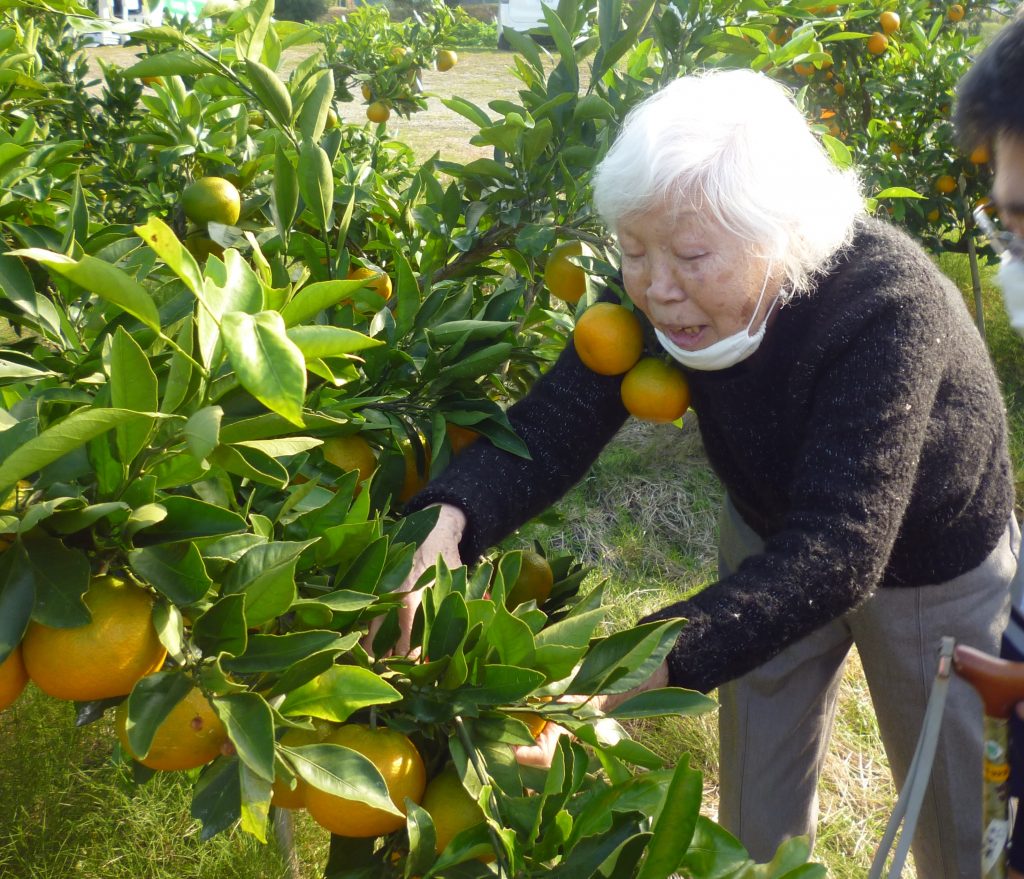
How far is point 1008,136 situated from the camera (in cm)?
89

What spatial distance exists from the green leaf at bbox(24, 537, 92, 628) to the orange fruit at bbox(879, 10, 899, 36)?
3.65m

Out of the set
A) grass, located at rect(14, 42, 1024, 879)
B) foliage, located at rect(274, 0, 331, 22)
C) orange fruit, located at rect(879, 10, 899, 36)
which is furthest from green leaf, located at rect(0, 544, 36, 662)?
foliage, located at rect(274, 0, 331, 22)

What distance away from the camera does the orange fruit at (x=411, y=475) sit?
115cm

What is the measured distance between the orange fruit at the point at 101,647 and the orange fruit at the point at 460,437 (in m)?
0.61

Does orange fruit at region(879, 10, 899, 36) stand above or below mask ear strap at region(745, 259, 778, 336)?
above

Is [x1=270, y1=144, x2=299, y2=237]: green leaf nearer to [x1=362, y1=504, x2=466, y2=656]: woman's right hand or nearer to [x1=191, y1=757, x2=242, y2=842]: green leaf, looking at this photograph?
[x1=362, y1=504, x2=466, y2=656]: woman's right hand

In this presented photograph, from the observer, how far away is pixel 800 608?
1083 mm

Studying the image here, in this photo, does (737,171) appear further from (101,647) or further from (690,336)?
(101,647)

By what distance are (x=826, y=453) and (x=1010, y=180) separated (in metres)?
0.36

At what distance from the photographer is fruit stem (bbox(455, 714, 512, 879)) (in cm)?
67

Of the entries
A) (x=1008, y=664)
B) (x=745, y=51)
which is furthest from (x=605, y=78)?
(x=1008, y=664)

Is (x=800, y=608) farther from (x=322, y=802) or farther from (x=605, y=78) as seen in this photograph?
(x=605, y=78)

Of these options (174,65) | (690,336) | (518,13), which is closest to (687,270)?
(690,336)

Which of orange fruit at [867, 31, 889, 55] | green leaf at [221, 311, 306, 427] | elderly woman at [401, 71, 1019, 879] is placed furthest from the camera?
orange fruit at [867, 31, 889, 55]
